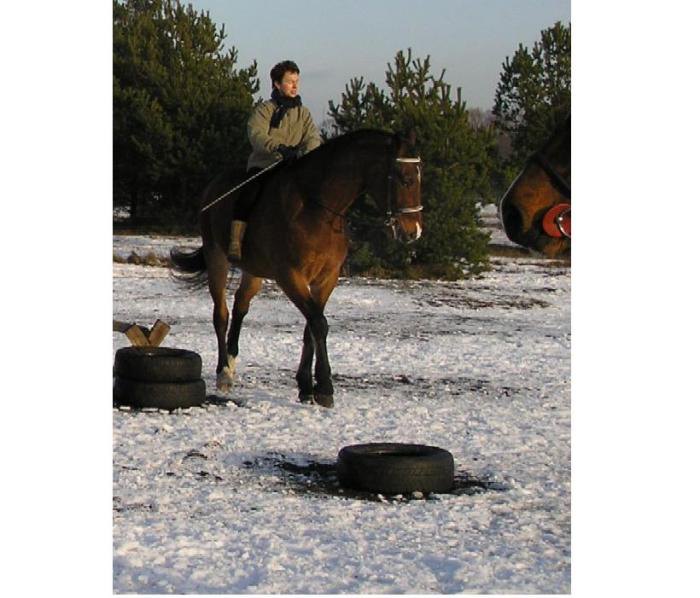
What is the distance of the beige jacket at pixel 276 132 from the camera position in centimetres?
917

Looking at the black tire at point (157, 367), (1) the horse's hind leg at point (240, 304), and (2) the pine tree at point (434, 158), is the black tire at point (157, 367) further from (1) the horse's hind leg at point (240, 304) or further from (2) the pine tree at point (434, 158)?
(2) the pine tree at point (434, 158)

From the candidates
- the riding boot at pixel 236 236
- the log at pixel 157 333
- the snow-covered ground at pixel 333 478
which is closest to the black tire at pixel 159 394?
the snow-covered ground at pixel 333 478

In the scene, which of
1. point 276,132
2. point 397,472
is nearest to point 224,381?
point 276,132

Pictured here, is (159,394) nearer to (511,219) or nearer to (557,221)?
(511,219)

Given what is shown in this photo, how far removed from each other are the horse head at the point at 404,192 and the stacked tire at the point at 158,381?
1.66 meters

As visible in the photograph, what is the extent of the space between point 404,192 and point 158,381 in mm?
2025

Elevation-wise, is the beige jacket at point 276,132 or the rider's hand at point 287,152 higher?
the beige jacket at point 276,132

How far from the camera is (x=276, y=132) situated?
9258 mm

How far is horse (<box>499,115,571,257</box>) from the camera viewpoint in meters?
4.35
